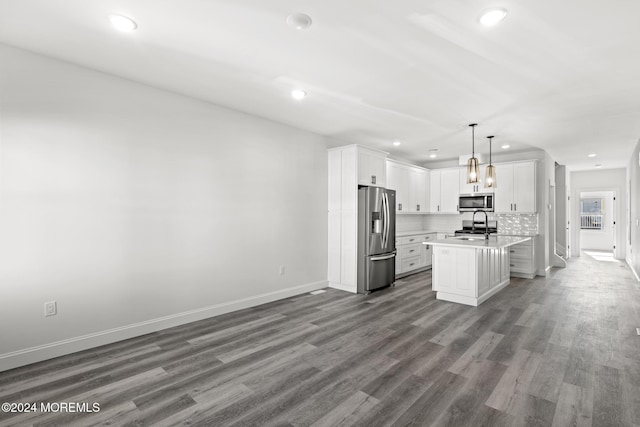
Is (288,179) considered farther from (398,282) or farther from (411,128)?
(398,282)

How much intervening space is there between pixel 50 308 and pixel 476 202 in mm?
7434

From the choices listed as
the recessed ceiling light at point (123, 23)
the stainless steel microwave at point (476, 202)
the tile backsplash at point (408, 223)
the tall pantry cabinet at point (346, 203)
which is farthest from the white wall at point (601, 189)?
the recessed ceiling light at point (123, 23)

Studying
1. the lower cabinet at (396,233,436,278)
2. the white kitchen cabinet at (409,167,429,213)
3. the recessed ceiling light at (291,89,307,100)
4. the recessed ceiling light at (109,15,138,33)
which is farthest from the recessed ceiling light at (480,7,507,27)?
the white kitchen cabinet at (409,167,429,213)

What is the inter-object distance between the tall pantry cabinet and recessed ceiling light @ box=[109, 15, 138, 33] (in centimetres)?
350

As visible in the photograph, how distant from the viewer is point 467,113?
4160 millimetres

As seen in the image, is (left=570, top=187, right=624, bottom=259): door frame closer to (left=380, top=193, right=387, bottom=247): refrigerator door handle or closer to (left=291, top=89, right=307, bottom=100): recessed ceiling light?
(left=380, top=193, right=387, bottom=247): refrigerator door handle

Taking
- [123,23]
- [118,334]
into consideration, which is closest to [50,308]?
[118,334]

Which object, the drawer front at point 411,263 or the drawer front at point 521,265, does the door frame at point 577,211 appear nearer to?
the drawer front at point 521,265

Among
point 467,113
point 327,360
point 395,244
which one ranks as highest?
point 467,113

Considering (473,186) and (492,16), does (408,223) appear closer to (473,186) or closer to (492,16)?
(473,186)

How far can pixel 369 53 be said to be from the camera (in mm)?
2676

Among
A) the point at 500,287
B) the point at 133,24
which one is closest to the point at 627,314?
the point at 500,287

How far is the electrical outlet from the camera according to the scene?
2779 millimetres

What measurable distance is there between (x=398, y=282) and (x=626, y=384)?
145 inches
